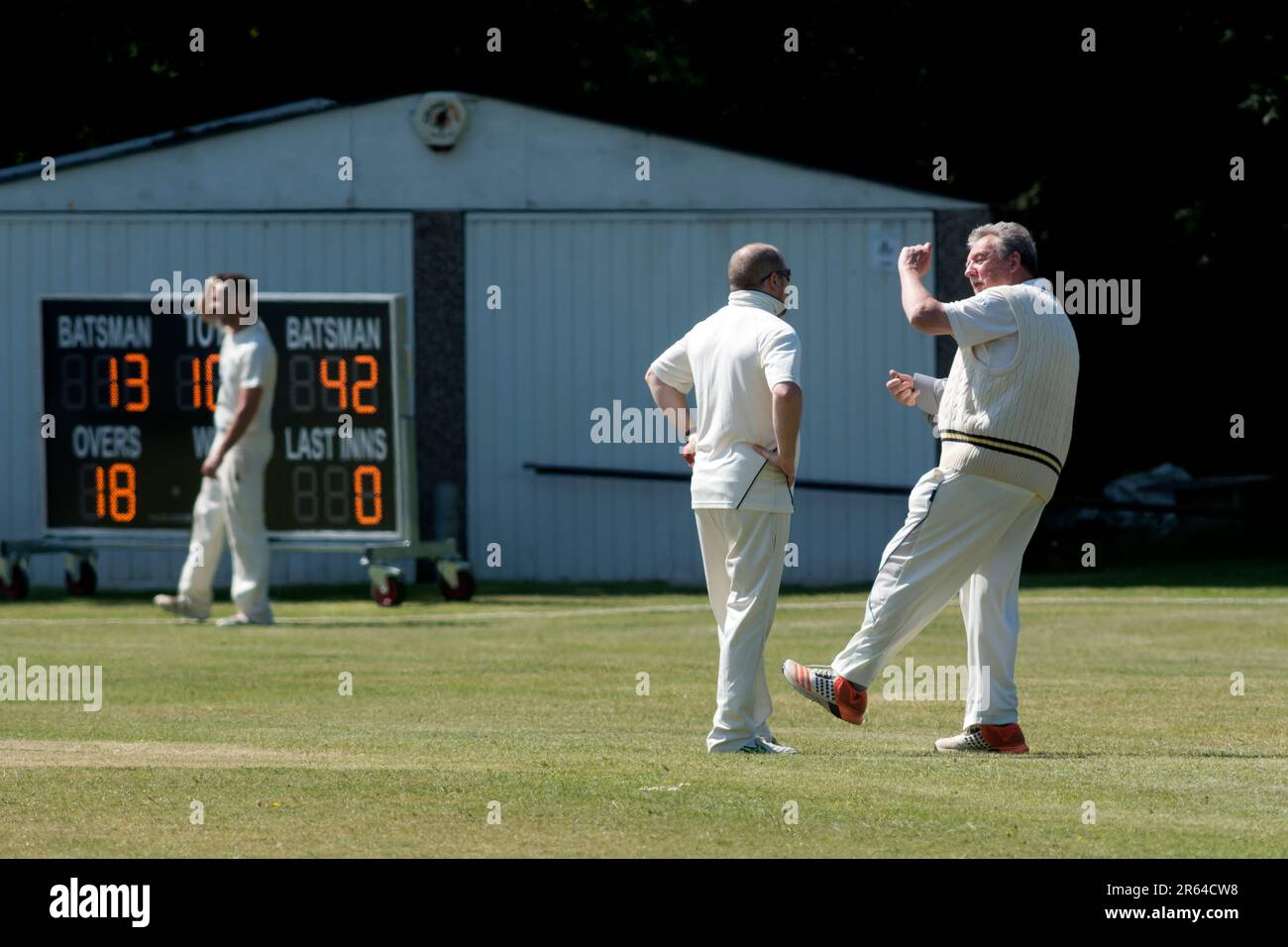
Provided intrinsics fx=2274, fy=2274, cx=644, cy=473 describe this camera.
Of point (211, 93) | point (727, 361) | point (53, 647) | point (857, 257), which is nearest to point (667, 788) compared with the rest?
point (727, 361)

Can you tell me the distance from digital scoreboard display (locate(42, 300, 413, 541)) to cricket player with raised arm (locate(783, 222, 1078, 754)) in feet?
33.1

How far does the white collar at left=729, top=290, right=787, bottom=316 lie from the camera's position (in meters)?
8.88

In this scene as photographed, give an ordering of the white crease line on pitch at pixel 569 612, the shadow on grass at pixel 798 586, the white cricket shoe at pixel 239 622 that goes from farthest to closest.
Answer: the shadow on grass at pixel 798 586, the white crease line on pitch at pixel 569 612, the white cricket shoe at pixel 239 622

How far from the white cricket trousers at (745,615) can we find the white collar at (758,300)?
2.68 feet

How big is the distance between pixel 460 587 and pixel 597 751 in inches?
420

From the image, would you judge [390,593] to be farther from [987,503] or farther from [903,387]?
[987,503]

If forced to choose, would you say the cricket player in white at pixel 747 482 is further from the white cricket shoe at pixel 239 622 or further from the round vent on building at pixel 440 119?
the round vent on building at pixel 440 119

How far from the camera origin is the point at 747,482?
866 cm

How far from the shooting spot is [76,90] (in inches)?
1196

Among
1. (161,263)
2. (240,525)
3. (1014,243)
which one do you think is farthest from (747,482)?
(161,263)

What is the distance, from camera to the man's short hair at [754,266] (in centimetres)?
891

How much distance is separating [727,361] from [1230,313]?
2146cm

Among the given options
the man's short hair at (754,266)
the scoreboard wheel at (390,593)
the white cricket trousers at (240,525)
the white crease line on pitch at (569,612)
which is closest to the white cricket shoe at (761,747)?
the man's short hair at (754,266)

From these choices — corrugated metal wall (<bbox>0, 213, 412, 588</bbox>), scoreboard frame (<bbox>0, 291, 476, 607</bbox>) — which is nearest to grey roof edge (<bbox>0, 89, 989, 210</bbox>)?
corrugated metal wall (<bbox>0, 213, 412, 588</bbox>)
